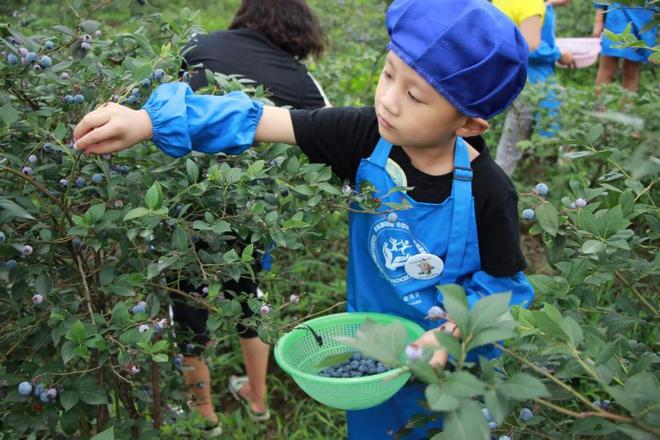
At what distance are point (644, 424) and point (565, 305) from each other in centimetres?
47

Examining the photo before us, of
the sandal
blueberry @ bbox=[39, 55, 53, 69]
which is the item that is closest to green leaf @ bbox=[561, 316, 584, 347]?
blueberry @ bbox=[39, 55, 53, 69]

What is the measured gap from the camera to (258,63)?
8.17 ft

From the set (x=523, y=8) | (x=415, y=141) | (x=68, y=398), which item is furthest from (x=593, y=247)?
(x=523, y=8)

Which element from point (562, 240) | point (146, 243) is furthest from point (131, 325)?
point (562, 240)

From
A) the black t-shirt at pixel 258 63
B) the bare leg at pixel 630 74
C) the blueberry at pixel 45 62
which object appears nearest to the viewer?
the blueberry at pixel 45 62

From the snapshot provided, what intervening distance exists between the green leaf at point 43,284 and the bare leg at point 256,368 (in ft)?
3.95

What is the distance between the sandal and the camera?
2.63 meters

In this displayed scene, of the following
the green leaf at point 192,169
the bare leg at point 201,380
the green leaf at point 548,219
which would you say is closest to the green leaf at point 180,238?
the green leaf at point 192,169

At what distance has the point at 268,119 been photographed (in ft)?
4.94

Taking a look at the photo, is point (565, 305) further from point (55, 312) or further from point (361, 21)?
point (361, 21)

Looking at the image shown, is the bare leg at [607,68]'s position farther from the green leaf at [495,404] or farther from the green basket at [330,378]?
the green leaf at [495,404]

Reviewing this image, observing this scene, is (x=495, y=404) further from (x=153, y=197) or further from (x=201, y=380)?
(x=201, y=380)

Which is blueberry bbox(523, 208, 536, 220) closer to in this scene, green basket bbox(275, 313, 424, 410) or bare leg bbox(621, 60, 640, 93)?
green basket bbox(275, 313, 424, 410)

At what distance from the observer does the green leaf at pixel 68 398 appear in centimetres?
138
